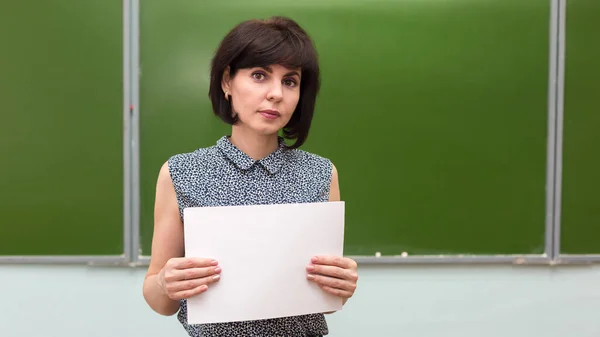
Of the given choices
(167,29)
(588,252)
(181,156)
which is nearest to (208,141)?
(167,29)

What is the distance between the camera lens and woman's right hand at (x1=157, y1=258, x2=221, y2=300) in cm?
81

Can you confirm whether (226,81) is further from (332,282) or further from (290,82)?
(332,282)

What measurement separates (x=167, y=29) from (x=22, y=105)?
588mm

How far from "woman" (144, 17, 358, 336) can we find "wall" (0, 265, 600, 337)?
2.87ft

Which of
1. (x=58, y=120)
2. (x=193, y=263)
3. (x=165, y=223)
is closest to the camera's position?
(x=193, y=263)

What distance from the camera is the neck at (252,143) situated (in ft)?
3.08

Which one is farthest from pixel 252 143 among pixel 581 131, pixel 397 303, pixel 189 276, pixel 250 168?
pixel 581 131

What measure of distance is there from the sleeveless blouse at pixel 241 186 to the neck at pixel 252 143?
0.01 m

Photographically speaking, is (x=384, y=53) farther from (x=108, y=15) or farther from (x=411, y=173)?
(x=108, y=15)

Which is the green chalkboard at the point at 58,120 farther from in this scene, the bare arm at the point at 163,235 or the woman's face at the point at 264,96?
the woman's face at the point at 264,96

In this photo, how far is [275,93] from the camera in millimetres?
852

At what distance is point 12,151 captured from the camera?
1.67 m

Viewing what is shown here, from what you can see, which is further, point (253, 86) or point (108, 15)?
point (108, 15)

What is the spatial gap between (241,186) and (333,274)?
0.25m
